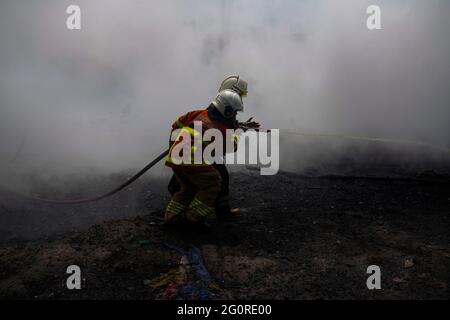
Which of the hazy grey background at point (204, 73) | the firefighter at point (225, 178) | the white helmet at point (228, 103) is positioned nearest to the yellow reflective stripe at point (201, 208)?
the firefighter at point (225, 178)

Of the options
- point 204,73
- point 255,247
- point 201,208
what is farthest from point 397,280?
point 204,73

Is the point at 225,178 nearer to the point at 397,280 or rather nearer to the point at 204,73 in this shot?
the point at 397,280

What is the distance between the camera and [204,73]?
743 cm

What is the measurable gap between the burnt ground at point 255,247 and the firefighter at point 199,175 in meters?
0.21

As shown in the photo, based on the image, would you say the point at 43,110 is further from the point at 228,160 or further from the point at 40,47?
the point at 228,160

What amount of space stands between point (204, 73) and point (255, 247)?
4.25m

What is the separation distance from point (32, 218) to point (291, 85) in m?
4.55

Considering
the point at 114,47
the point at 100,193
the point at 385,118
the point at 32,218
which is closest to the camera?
the point at 32,218

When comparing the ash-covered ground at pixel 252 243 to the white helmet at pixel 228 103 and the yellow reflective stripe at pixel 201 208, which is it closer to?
the yellow reflective stripe at pixel 201 208

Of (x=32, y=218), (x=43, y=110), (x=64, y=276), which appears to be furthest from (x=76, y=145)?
(x=64, y=276)

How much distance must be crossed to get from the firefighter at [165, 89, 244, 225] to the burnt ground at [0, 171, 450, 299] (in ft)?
0.70

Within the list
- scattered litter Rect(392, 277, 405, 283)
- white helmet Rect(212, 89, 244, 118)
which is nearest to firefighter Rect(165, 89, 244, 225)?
white helmet Rect(212, 89, 244, 118)

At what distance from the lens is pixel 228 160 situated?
615 cm

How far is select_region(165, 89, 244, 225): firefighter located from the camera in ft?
13.4
